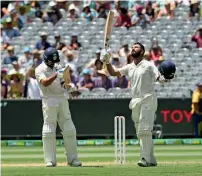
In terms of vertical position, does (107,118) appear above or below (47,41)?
below

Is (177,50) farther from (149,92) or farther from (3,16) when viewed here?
(149,92)

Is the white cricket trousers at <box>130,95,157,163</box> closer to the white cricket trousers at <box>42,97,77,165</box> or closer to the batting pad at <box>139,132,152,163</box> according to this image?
the batting pad at <box>139,132,152,163</box>

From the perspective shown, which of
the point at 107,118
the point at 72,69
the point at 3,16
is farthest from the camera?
the point at 3,16

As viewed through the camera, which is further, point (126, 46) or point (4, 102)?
point (126, 46)

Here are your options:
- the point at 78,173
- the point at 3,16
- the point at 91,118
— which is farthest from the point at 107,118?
the point at 78,173

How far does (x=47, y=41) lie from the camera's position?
986 inches

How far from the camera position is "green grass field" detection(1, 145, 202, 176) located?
11461mm

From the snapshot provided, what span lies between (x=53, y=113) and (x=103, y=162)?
163 centimetres

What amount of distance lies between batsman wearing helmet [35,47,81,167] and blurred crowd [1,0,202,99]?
8.78 metres

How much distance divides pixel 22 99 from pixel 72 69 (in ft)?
6.28

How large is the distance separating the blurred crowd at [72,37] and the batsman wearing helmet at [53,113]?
346 inches

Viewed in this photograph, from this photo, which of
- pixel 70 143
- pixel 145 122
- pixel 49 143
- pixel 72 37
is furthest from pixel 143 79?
pixel 72 37

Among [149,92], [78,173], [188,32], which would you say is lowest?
[78,173]

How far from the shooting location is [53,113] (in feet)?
43.1
